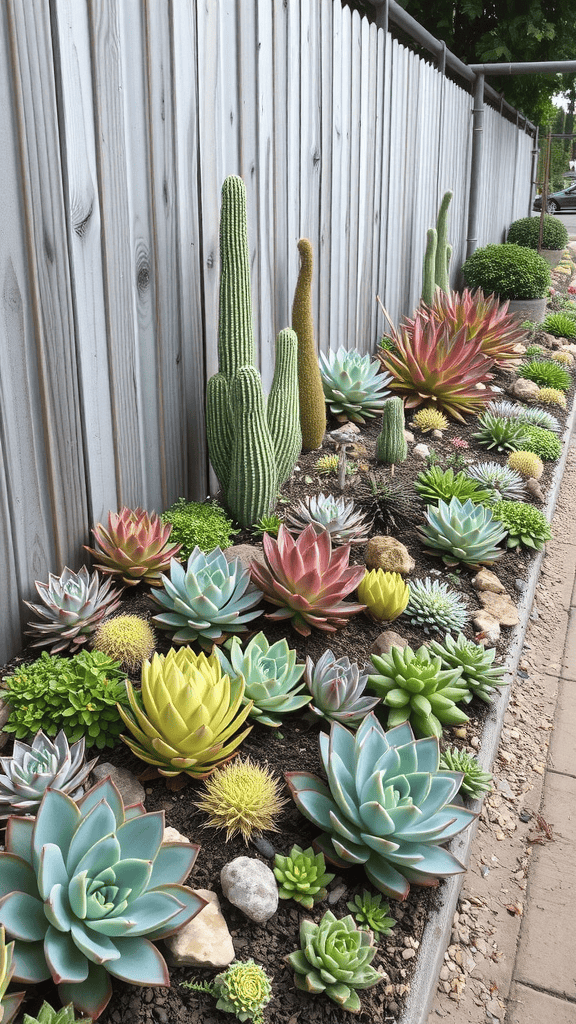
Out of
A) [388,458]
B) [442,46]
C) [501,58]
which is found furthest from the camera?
[501,58]

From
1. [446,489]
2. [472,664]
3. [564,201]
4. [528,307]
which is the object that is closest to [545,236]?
[528,307]

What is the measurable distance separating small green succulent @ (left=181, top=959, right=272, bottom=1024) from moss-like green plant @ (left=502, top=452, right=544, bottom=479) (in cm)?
317

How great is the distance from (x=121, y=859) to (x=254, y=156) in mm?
2974

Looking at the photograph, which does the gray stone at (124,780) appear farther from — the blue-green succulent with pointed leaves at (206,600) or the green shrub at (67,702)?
the blue-green succulent with pointed leaves at (206,600)

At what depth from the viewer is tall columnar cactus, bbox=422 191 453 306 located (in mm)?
6453

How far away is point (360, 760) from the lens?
6.63 feet

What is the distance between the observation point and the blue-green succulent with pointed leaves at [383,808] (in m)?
1.88

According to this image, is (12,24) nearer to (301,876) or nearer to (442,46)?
(301,876)

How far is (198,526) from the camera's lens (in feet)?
10.0

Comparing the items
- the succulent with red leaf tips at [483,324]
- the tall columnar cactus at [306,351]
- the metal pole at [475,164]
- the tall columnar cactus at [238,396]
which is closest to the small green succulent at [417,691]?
the tall columnar cactus at [238,396]

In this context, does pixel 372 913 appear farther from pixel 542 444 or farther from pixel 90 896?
pixel 542 444

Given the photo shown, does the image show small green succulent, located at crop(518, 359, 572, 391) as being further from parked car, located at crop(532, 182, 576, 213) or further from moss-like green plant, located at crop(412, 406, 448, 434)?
parked car, located at crop(532, 182, 576, 213)

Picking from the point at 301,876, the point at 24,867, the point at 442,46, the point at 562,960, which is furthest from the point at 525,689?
the point at 442,46

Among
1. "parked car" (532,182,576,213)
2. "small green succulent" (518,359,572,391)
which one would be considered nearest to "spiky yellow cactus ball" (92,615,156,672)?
"small green succulent" (518,359,572,391)
